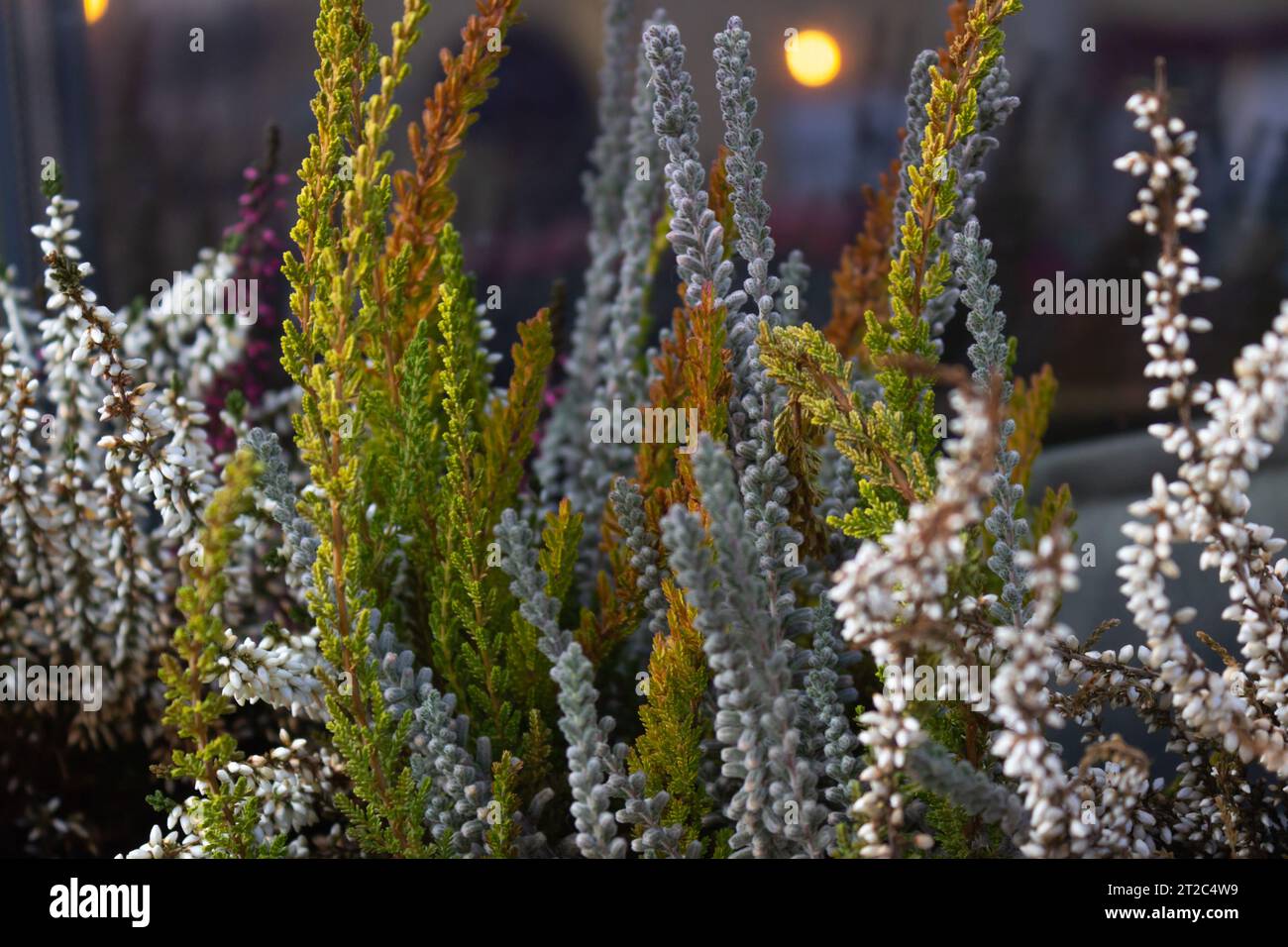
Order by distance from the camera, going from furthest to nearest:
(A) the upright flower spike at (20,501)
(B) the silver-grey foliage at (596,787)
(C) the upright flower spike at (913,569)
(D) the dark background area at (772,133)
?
(D) the dark background area at (772,133) < (A) the upright flower spike at (20,501) < (B) the silver-grey foliage at (596,787) < (C) the upright flower spike at (913,569)

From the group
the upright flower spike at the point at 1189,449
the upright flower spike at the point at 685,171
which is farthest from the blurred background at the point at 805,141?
the upright flower spike at the point at 1189,449

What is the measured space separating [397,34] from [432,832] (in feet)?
1.36

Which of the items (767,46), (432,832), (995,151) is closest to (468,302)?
(432,832)

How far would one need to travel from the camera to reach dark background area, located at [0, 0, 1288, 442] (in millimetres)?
1045

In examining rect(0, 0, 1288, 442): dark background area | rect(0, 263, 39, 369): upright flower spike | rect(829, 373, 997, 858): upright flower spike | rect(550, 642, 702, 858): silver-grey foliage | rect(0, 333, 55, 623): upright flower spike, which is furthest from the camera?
rect(0, 0, 1288, 442): dark background area

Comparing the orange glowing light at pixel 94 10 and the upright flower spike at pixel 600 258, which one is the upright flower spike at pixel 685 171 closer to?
the upright flower spike at pixel 600 258

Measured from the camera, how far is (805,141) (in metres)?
1.08

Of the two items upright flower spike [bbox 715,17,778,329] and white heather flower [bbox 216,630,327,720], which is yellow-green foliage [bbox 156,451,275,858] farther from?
upright flower spike [bbox 715,17,778,329]

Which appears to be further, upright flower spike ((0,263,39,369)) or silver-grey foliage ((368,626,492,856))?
upright flower spike ((0,263,39,369))

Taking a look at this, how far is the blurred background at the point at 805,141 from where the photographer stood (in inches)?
41.2

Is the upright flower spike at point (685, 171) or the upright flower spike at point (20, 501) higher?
the upright flower spike at point (685, 171)

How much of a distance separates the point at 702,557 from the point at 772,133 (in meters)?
0.73

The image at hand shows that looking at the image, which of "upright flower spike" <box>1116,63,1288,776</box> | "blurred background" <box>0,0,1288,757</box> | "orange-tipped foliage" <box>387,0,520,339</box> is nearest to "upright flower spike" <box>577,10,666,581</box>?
"orange-tipped foliage" <box>387,0,520,339</box>

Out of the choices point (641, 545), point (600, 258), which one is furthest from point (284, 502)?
point (600, 258)
